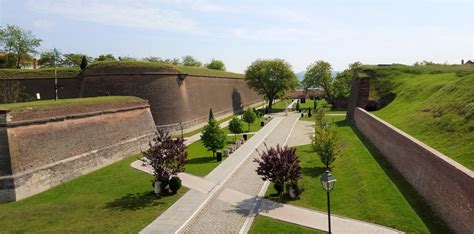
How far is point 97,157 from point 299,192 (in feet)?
44.2

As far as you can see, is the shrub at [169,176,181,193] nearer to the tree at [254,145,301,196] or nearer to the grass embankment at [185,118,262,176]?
the grass embankment at [185,118,262,176]

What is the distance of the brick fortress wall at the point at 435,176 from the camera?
9695 millimetres

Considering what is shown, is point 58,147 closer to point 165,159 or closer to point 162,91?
point 165,159

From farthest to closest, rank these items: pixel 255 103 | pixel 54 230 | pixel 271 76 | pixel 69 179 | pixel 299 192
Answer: pixel 255 103 < pixel 271 76 < pixel 69 179 < pixel 299 192 < pixel 54 230

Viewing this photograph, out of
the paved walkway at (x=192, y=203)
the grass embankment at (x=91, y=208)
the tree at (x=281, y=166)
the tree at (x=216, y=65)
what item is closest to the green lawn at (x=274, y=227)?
the tree at (x=281, y=166)

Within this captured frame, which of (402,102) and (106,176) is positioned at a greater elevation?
(402,102)

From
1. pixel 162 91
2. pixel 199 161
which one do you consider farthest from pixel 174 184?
pixel 162 91

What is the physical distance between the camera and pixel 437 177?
1171 cm

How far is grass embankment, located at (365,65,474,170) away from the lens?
549 inches

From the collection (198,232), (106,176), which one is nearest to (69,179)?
(106,176)

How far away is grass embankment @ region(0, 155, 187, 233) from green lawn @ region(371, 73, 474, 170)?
37.4 ft

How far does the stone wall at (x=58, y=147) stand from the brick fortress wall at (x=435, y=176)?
16.9m

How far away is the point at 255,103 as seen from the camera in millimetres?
77062

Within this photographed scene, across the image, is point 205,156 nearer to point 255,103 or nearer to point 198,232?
point 198,232
